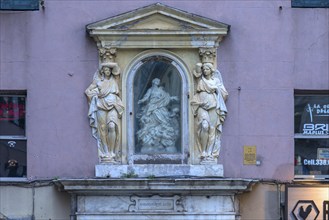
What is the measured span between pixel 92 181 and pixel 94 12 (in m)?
2.79

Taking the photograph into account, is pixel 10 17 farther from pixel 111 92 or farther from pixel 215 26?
pixel 215 26

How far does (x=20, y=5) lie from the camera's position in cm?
1838

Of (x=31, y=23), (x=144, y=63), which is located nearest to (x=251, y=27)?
(x=144, y=63)

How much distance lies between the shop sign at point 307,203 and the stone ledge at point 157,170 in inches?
46.3

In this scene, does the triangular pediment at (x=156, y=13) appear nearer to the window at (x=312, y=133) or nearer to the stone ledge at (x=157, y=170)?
the window at (x=312, y=133)

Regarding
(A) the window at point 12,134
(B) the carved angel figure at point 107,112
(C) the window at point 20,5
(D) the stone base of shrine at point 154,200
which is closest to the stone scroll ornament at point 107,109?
(B) the carved angel figure at point 107,112

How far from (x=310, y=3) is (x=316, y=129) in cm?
205

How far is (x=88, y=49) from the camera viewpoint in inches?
717

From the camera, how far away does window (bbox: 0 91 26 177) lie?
18281mm

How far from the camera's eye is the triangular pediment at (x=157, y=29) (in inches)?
707

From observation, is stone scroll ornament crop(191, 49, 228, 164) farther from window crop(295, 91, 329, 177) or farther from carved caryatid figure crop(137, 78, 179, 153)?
window crop(295, 91, 329, 177)

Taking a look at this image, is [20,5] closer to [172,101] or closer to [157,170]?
[172,101]

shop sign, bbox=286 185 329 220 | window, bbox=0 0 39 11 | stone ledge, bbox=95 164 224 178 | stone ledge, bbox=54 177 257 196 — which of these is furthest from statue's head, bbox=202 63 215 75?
window, bbox=0 0 39 11

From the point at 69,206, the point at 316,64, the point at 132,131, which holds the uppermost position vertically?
the point at 316,64
